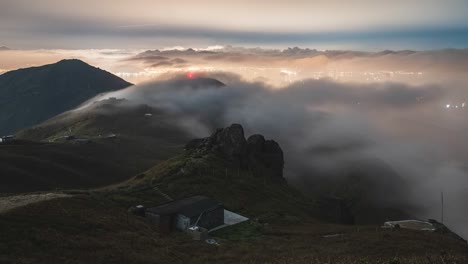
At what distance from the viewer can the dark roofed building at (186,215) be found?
74.1m

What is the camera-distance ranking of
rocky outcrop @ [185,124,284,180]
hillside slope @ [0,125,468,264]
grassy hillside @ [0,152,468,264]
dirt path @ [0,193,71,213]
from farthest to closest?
rocky outcrop @ [185,124,284,180], dirt path @ [0,193,71,213], hillside slope @ [0,125,468,264], grassy hillside @ [0,152,468,264]

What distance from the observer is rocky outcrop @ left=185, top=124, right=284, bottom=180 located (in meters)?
137

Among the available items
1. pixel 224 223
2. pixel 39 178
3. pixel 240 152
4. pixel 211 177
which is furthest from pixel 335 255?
pixel 39 178

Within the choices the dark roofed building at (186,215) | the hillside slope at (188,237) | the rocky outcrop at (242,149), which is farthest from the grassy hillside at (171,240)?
the rocky outcrop at (242,149)

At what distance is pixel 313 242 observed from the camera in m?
65.5

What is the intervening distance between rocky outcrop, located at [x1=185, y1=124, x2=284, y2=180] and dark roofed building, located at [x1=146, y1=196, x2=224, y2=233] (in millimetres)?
51556

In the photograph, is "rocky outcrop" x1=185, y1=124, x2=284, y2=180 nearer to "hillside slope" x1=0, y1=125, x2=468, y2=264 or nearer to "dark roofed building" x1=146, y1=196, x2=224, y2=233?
"hillside slope" x1=0, y1=125, x2=468, y2=264

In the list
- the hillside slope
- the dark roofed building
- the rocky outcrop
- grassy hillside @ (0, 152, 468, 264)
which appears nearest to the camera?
grassy hillside @ (0, 152, 468, 264)

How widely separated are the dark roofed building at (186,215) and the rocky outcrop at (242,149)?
169 ft

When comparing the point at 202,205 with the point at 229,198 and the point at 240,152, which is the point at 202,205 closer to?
the point at 229,198

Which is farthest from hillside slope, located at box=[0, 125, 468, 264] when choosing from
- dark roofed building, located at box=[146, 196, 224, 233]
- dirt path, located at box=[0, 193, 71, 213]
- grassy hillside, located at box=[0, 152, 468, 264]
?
dark roofed building, located at box=[146, 196, 224, 233]

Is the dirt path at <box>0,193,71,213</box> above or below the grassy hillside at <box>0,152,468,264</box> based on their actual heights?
above

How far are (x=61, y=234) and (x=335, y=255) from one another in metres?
34.6

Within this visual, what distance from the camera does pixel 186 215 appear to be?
74.6m
